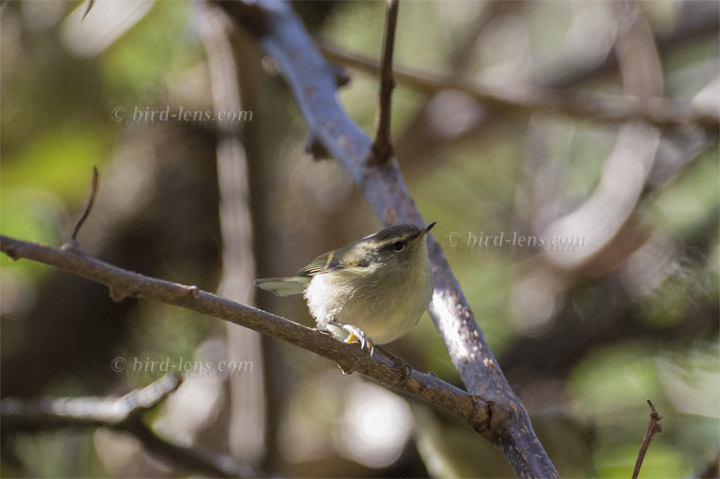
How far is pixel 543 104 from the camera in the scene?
3.66 meters

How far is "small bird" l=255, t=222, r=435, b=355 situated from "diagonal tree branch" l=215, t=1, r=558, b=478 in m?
0.05

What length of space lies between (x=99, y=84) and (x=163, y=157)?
529 millimetres

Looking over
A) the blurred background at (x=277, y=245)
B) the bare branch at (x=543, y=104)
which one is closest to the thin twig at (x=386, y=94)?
the blurred background at (x=277, y=245)

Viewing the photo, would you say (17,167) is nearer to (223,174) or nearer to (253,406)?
(223,174)

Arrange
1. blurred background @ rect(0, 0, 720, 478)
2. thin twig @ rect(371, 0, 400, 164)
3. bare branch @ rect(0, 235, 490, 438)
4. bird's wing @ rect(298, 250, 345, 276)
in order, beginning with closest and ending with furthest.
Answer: bare branch @ rect(0, 235, 490, 438)
thin twig @ rect(371, 0, 400, 164)
bird's wing @ rect(298, 250, 345, 276)
blurred background @ rect(0, 0, 720, 478)

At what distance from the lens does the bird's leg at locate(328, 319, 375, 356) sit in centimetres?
207

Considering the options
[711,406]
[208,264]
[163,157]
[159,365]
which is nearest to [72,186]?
[163,157]

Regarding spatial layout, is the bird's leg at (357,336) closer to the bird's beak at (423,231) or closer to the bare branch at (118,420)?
the bird's beak at (423,231)

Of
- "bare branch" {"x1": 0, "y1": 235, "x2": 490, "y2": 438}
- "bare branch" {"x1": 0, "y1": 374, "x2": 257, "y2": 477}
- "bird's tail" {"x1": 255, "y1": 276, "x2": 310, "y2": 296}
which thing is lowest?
"bare branch" {"x1": 0, "y1": 235, "x2": 490, "y2": 438}

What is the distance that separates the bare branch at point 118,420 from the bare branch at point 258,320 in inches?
42.7

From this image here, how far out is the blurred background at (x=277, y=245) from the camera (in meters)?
3.46

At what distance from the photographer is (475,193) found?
17.1 ft

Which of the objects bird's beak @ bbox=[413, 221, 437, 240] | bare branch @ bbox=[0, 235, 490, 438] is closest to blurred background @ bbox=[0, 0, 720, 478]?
bird's beak @ bbox=[413, 221, 437, 240]

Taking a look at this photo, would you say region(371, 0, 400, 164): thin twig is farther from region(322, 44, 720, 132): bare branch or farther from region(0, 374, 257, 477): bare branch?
region(322, 44, 720, 132): bare branch
